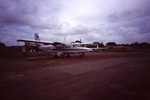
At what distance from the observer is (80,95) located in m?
2.93

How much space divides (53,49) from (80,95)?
16799 mm

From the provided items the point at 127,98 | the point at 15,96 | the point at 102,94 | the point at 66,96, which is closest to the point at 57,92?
the point at 66,96

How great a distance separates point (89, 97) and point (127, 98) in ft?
4.04

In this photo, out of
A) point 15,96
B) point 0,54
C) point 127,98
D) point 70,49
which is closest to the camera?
point 127,98

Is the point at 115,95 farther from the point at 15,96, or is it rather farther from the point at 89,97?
the point at 15,96

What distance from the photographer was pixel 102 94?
118 inches

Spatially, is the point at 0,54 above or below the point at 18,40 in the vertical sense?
below

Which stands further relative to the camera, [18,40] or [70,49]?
[70,49]

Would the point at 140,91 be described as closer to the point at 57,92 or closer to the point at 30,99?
the point at 57,92

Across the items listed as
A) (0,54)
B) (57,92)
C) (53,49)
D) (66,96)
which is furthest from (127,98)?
(0,54)

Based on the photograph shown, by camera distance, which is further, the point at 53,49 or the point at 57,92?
the point at 53,49

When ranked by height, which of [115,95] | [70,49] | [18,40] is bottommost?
[115,95]

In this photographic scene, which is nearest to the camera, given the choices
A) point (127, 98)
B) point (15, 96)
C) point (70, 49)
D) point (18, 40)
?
point (127, 98)

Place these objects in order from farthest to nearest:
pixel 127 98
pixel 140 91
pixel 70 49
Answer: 1. pixel 70 49
2. pixel 140 91
3. pixel 127 98
